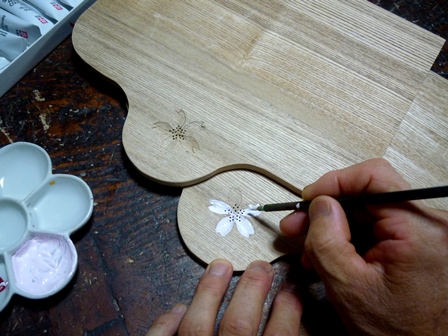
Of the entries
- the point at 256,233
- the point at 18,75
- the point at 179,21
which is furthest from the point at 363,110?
the point at 18,75

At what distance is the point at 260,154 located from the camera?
2.69 ft

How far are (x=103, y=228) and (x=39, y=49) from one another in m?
0.48

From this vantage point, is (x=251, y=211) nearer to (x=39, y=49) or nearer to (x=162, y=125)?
(x=162, y=125)

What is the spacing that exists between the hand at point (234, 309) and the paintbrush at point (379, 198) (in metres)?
0.12

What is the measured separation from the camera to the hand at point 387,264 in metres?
0.59

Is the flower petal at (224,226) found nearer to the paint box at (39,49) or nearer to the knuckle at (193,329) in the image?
the knuckle at (193,329)

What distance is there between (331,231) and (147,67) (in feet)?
1.82

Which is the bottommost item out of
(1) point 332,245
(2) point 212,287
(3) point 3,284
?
(3) point 3,284

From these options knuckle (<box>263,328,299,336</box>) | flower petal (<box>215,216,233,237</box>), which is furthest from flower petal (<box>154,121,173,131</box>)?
knuckle (<box>263,328,299,336</box>)

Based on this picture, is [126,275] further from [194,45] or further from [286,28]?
[286,28]

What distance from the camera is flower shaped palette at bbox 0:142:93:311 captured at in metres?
0.75

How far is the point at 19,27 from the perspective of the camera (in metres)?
0.96

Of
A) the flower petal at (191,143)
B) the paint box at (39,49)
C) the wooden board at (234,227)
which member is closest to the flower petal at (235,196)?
the wooden board at (234,227)

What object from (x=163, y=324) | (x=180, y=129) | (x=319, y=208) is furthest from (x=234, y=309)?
(x=180, y=129)
